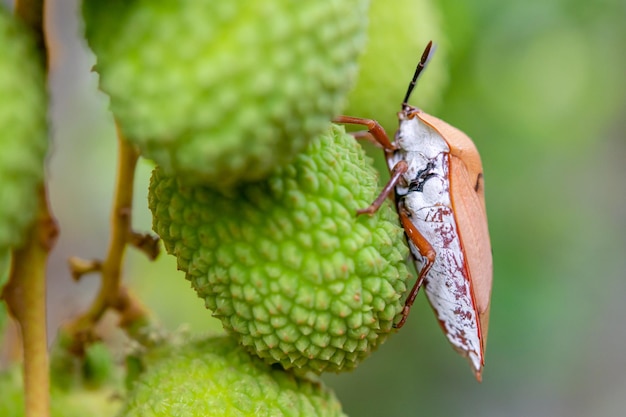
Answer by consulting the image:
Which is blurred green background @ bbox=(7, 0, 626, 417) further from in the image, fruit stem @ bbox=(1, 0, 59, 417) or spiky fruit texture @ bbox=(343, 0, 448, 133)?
fruit stem @ bbox=(1, 0, 59, 417)

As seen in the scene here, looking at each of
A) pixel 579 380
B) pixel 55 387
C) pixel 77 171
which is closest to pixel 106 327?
pixel 55 387

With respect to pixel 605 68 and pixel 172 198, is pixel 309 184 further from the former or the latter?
pixel 605 68

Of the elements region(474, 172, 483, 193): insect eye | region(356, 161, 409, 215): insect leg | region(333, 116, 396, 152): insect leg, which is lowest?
region(474, 172, 483, 193): insect eye

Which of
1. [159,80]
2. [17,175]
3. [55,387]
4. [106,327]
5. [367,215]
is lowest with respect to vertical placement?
[106,327]

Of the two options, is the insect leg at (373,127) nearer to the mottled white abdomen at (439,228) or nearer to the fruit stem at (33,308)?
the mottled white abdomen at (439,228)

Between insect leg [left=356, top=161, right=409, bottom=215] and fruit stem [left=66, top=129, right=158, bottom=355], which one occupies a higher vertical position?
insect leg [left=356, top=161, right=409, bottom=215]

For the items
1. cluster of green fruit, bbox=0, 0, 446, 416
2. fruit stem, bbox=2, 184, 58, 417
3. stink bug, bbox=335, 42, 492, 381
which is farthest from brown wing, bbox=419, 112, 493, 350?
fruit stem, bbox=2, 184, 58, 417
